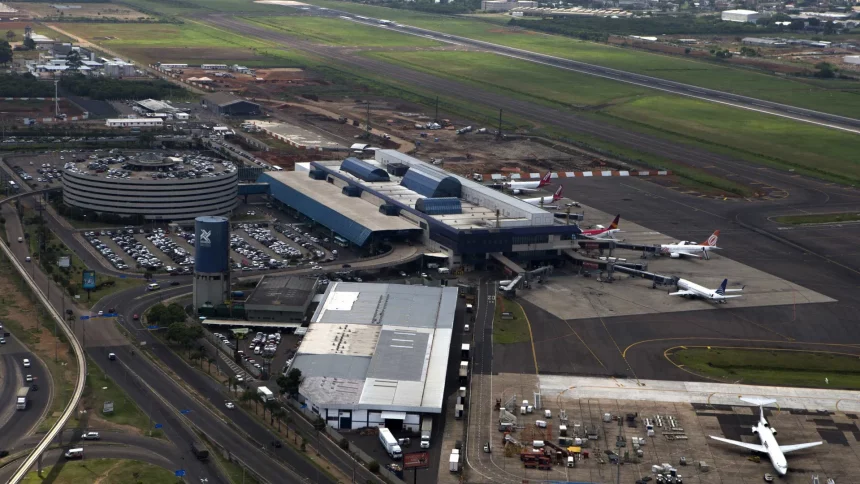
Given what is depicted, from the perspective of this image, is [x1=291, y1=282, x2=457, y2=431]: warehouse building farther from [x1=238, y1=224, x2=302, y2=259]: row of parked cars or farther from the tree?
[x1=238, y1=224, x2=302, y2=259]: row of parked cars

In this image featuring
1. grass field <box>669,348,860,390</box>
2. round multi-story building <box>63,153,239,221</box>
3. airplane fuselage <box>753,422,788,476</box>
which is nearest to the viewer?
airplane fuselage <box>753,422,788,476</box>

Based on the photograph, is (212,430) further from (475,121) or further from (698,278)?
(475,121)

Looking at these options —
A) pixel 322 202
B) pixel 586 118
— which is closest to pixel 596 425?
pixel 322 202

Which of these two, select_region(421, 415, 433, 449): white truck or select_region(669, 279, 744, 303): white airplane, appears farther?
select_region(669, 279, 744, 303): white airplane

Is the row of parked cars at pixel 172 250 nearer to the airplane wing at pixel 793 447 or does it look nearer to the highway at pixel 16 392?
the highway at pixel 16 392

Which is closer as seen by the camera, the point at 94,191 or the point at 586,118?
the point at 94,191

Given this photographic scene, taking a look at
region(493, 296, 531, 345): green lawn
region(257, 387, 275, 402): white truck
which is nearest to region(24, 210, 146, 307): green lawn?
region(257, 387, 275, 402): white truck
